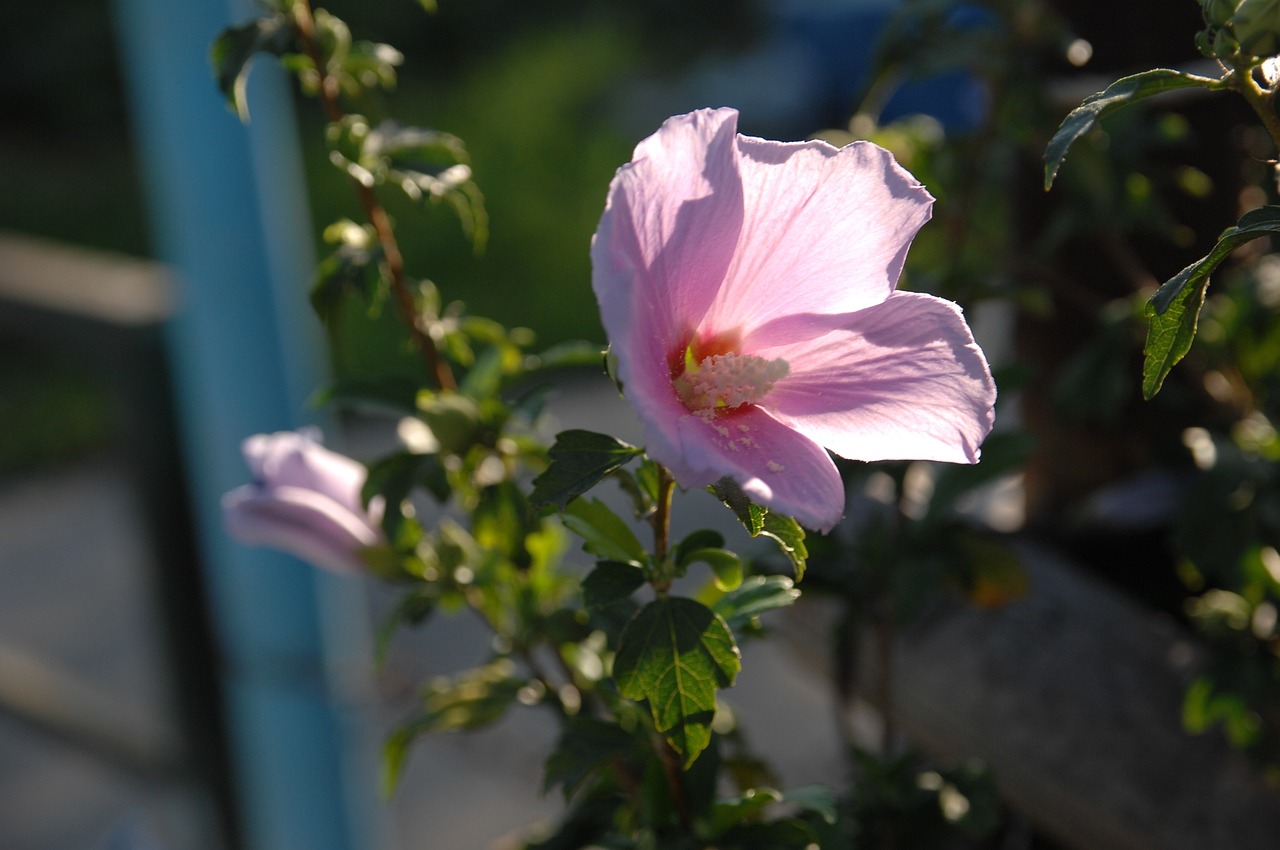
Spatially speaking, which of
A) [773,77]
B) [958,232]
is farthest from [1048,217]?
[773,77]

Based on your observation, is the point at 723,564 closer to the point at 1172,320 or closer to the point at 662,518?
the point at 662,518

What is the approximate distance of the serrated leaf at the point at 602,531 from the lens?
47cm

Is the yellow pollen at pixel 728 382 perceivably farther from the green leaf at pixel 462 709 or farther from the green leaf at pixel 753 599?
the green leaf at pixel 462 709

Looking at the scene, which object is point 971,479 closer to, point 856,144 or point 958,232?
point 958,232

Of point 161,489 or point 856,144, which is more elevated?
point 161,489

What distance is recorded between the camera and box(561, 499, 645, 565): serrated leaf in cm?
47

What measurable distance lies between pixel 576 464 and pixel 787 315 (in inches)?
3.6

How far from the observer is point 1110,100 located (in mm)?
374

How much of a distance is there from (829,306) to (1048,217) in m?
0.66

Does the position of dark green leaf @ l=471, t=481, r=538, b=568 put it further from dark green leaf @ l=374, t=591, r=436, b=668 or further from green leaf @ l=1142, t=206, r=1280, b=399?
green leaf @ l=1142, t=206, r=1280, b=399

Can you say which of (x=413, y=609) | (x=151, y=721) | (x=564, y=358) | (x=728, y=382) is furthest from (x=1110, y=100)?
(x=151, y=721)

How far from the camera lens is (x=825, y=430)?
42 centimetres

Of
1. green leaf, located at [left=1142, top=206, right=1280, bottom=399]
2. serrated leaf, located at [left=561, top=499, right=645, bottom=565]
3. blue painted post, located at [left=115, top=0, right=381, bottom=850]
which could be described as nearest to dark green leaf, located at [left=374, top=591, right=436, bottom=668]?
serrated leaf, located at [left=561, top=499, right=645, bottom=565]

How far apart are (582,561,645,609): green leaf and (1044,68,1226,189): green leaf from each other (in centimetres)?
19
